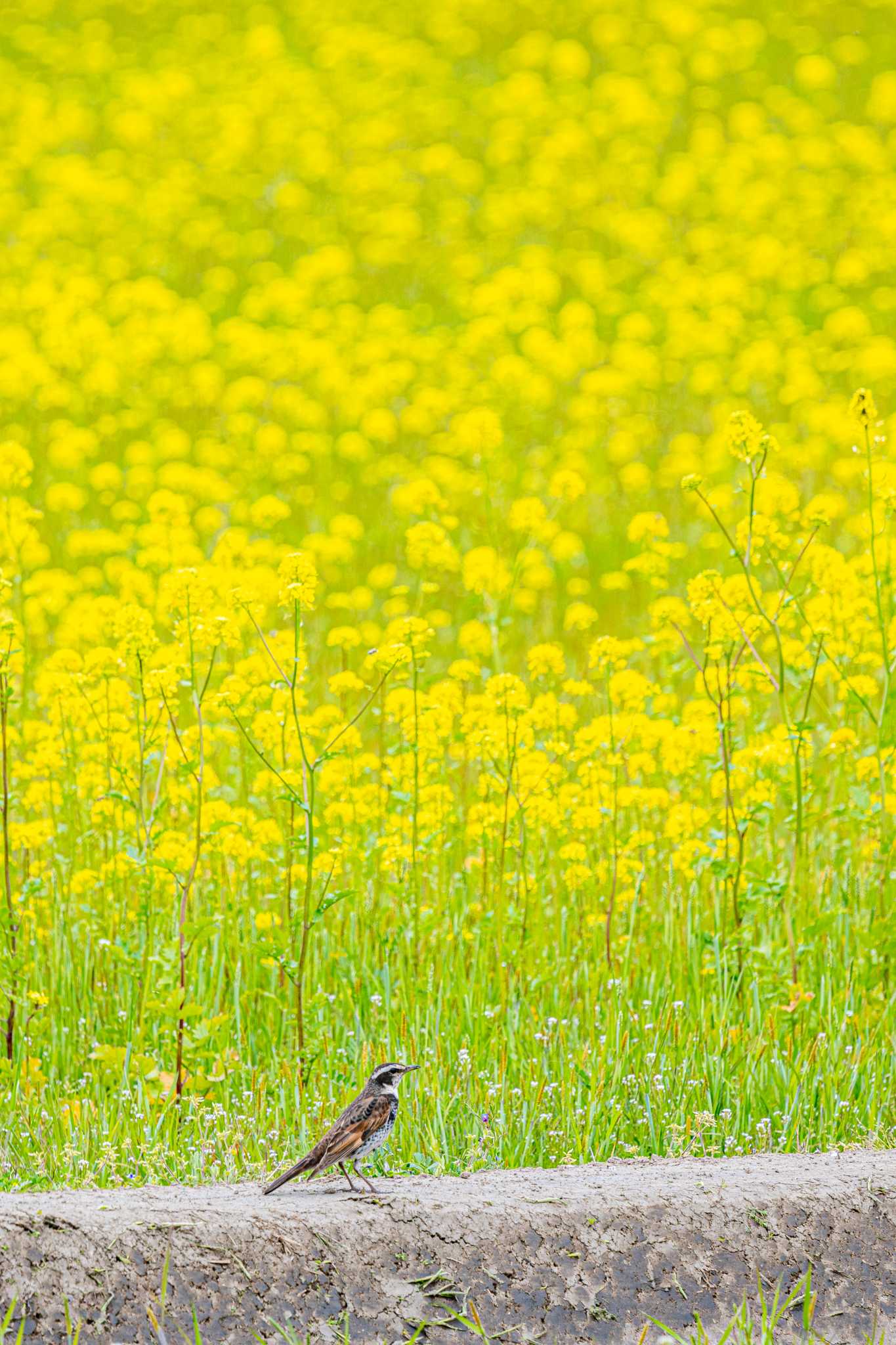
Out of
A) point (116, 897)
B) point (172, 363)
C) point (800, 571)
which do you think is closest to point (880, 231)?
point (172, 363)

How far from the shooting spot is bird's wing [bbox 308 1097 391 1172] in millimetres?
3918

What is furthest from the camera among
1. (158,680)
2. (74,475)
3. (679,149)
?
(679,149)

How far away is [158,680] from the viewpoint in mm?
5414

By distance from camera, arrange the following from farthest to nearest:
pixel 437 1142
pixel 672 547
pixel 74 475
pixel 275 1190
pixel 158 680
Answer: pixel 74 475 → pixel 672 547 → pixel 158 680 → pixel 437 1142 → pixel 275 1190

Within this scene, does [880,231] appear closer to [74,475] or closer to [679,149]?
[679,149]

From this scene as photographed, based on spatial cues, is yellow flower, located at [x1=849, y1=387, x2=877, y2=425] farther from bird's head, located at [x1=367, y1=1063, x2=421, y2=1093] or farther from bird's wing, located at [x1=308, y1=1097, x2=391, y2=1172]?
bird's wing, located at [x1=308, y1=1097, x2=391, y2=1172]

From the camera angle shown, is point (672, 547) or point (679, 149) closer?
point (672, 547)

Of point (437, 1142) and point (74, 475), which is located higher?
point (74, 475)

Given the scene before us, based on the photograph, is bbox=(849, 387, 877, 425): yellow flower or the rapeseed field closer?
the rapeseed field

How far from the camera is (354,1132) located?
3.92m

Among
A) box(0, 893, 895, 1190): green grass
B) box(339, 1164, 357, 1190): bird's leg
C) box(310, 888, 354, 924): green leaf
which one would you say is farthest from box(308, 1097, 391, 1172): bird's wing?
box(310, 888, 354, 924): green leaf

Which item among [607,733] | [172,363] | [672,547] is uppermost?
[172,363]

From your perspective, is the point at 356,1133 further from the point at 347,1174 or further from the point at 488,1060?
the point at 488,1060

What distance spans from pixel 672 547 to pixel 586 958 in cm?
152
